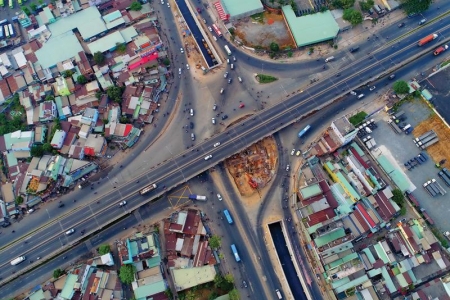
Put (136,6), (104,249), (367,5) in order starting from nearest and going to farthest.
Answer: (104,249)
(367,5)
(136,6)

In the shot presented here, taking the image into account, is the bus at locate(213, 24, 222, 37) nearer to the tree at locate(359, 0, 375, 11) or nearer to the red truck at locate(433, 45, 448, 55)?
the tree at locate(359, 0, 375, 11)

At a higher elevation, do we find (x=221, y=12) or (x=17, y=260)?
(x=221, y=12)

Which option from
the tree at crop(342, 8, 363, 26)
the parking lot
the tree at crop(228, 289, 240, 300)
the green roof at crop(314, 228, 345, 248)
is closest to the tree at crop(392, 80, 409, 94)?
the parking lot

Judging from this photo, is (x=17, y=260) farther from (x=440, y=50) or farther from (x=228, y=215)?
(x=440, y=50)

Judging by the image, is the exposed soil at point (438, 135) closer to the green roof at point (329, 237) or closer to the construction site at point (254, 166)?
the green roof at point (329, 237)

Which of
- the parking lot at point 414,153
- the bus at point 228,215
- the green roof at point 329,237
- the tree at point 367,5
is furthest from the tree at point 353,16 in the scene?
the bus at point 228,215

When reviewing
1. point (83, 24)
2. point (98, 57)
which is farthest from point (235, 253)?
point (83, 24)
